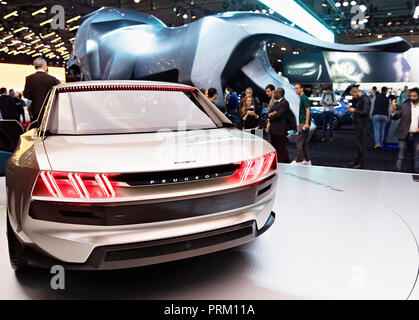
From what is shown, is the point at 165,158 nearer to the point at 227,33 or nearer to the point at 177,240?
the point at 177,240

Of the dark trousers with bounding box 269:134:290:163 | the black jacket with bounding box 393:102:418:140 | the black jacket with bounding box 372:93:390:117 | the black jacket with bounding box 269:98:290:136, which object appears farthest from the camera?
the black jacket with bounding box 372:93:390:117

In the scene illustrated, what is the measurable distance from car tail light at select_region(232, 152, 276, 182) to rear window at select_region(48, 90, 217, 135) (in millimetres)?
684

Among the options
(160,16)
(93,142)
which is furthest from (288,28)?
(160,16)

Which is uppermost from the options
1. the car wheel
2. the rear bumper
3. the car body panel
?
the car body panel

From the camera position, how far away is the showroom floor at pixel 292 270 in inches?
85.5

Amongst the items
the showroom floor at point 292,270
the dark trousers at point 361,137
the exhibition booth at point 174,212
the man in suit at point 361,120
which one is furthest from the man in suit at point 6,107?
the dark trousers at point 361,137

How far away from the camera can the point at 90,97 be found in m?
2.61

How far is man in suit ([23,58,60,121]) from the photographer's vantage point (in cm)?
547

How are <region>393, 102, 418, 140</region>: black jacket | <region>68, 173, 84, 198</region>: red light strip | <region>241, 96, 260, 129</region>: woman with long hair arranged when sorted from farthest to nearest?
<region>241, 96, 260, 129</region>: woman with long hair < <region>393, 102, 418, 140</region>: black jacket < <region>68, 173, 84, 198</region>: red light strip

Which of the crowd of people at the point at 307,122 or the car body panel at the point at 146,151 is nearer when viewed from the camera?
the car body panel at the point at 146,151

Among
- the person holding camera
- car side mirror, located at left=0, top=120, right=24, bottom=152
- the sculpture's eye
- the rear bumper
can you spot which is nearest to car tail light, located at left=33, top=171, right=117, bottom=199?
the rear bumper

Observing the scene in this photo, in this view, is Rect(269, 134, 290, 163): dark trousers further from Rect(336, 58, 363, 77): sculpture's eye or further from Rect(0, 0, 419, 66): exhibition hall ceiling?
Rect(0, 0, 419, 66): exhibition hall ceiling

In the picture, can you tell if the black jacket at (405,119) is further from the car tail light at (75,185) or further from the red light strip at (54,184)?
the red light strip at (54,184)

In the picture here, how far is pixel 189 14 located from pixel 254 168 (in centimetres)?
1794
